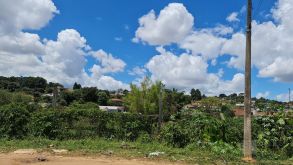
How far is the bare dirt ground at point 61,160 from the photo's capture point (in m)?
11.0

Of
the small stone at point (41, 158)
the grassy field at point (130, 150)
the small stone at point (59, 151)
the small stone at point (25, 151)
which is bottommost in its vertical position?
the small stone at point (41, 158)

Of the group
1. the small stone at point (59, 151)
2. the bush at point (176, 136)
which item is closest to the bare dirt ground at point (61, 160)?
the small stone at point (59, 151)

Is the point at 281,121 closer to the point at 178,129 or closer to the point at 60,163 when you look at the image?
the point at 178,129

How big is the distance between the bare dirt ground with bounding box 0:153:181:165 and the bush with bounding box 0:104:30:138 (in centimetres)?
435

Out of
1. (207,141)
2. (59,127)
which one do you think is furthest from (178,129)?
(59,127)

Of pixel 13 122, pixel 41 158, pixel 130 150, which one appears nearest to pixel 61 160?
pixel 41 158

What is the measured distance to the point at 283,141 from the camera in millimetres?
14734

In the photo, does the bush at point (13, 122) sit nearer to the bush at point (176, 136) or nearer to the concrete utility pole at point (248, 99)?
the bush at point (176, 136)

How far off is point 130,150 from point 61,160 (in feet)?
9.38

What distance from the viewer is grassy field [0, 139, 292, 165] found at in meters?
A: 12.2

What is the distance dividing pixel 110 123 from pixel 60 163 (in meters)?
6.25

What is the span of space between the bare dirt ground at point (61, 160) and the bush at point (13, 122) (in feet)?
14.3

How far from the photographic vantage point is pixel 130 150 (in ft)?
45.1

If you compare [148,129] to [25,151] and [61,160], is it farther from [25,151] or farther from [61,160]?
[61,160]
